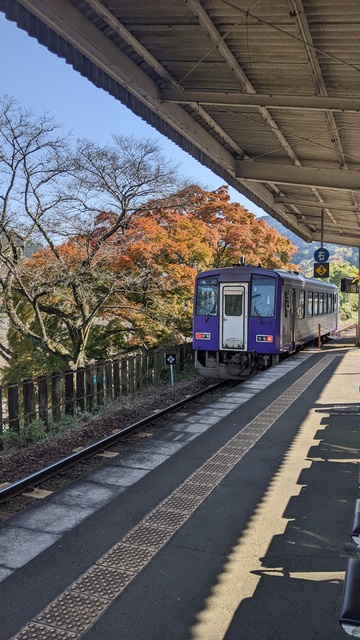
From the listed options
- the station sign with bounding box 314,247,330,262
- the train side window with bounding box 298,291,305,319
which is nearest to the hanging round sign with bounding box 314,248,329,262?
the station sign with bounding box 314,247,330,262

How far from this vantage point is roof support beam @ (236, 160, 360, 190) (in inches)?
405

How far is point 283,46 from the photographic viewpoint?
607 centimetres

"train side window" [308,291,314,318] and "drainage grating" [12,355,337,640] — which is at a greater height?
"train side window" [308,291,314,318]

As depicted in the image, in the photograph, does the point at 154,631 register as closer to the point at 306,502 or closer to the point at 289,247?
the point at 306,502

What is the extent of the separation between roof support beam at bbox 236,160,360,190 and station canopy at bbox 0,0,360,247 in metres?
0.02

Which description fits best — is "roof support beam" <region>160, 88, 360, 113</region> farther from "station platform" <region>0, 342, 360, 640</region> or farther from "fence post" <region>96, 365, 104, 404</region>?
"fence post" <region>96, 365, 104, 404</region>

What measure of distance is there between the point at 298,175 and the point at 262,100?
380cm

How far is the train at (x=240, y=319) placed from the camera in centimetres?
1300

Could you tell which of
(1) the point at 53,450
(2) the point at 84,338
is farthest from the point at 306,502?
(2) the point at 84,338

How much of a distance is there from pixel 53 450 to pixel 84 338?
5.35 meters

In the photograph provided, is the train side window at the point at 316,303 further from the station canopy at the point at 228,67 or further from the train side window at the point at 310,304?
the station canopy at the point at 228,67

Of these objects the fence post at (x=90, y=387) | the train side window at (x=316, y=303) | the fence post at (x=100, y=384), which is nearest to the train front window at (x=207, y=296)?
the fence post at (x=100, y=384)

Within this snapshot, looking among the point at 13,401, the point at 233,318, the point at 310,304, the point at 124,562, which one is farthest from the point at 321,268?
the point at 124,562

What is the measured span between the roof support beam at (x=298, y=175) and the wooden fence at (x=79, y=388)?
502 centimetres
